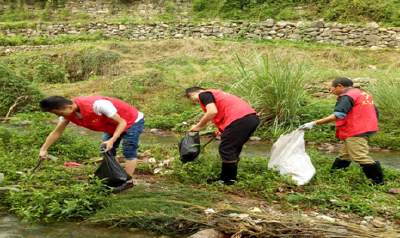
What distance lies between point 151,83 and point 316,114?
Result: 5.82 meters

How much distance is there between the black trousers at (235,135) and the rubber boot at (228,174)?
0.06 metres

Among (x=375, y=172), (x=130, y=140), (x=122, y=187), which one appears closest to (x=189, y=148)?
(x=130, y=140)

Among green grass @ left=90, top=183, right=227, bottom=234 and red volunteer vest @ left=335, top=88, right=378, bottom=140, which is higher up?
red volunteer vest @ left=335, top=88, right=378, bottom=140

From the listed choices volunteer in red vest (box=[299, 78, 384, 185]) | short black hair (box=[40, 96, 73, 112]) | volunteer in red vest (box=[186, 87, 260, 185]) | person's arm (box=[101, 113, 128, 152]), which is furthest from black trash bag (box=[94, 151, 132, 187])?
volunteer in red vest (box=[299, 78, 384, 185])

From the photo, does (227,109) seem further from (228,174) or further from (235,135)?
(228,174)

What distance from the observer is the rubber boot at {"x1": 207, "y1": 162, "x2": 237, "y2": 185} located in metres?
4.17

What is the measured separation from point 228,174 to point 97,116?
1661mm

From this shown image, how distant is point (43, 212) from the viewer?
3393mm

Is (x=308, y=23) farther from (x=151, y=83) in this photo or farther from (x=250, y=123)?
(x=250, y=123)

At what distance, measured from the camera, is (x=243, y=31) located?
17.9 m

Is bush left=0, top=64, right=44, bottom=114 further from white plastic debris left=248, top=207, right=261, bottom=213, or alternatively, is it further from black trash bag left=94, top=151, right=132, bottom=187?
white plastic debris left=248, top=207, right=261, bottom=213

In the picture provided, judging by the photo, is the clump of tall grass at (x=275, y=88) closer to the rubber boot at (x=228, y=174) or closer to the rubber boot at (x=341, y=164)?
the rubber boot at (x=341, y=164)

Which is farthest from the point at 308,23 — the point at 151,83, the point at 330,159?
the point at 330,159

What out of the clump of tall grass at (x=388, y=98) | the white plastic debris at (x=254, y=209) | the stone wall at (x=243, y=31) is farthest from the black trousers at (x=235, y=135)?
the stone wall at (x=243, y=31)
